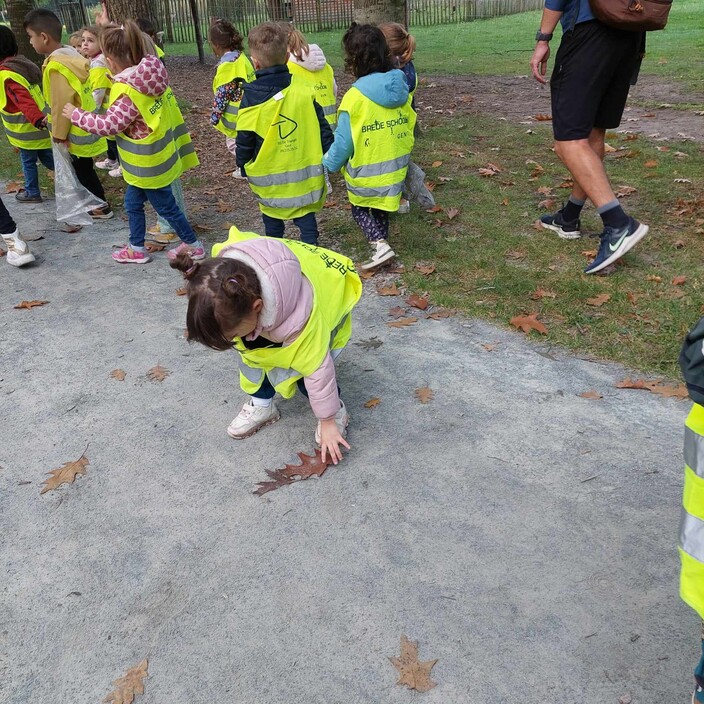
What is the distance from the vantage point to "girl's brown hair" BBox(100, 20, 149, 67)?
14.1 ft

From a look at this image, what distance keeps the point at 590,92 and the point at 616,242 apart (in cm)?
97

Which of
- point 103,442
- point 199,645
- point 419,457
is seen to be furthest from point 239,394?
point 199,645

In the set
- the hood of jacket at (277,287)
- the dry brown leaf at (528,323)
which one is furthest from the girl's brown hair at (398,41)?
the hood of jacket at (277,287)

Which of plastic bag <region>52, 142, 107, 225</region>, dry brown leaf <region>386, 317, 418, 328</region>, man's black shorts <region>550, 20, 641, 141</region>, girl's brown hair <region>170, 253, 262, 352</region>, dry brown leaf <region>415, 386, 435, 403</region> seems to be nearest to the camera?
girl's brown hair <region>170, 253, 262, 352</region>

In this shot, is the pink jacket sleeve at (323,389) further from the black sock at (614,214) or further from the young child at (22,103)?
the young child at (22,103)

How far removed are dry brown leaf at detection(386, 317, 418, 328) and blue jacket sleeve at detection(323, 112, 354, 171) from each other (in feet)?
3.99

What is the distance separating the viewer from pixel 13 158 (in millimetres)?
8336

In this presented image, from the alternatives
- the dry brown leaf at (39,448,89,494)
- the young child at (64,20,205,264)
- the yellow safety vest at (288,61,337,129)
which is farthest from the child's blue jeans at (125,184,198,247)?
the dry brown leaf at (39,448,89,494)

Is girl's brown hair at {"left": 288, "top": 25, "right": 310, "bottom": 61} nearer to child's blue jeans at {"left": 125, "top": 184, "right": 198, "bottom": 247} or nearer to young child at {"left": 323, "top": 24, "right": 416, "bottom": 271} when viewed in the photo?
young child at {"left": 323, "top": 24, "right": 416, "bottom": 271}

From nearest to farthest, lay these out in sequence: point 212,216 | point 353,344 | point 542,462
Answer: point 542,462 < point 353,344 < point 212,216

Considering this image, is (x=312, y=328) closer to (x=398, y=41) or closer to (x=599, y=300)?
(x=599, y=300)

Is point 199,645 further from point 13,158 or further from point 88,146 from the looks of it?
point 13,158

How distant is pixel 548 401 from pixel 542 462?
49cm

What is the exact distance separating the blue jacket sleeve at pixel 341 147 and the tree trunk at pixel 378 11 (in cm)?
450
